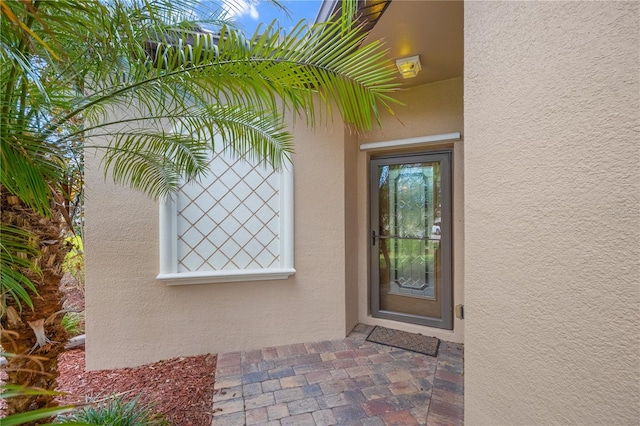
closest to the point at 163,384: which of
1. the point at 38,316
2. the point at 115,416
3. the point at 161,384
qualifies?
the point at 161,384

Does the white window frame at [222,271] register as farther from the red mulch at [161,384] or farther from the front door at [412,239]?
the front door at [412,239]

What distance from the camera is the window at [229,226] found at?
3.25m

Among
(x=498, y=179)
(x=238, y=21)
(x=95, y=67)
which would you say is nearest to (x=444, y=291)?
(x=498, y=179)

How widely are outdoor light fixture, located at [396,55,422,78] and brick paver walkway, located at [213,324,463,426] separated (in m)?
3.30

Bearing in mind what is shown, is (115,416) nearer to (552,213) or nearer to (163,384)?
(163,384)

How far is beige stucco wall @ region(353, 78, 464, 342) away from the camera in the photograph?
3.61 m

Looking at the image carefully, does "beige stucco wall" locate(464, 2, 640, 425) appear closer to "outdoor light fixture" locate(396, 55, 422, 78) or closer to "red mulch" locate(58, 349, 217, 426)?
"outdoor light fixture" locate(396, 55, 422, 78)

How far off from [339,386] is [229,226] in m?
2.13

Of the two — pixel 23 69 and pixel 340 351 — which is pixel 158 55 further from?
pixel 340 351

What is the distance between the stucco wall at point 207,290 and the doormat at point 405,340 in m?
0.50

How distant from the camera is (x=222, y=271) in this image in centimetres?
339

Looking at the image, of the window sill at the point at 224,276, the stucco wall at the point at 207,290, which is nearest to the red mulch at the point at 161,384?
the stucco wall at the point at 207,290

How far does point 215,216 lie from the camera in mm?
3412

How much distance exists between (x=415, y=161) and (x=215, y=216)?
2.79 meters
